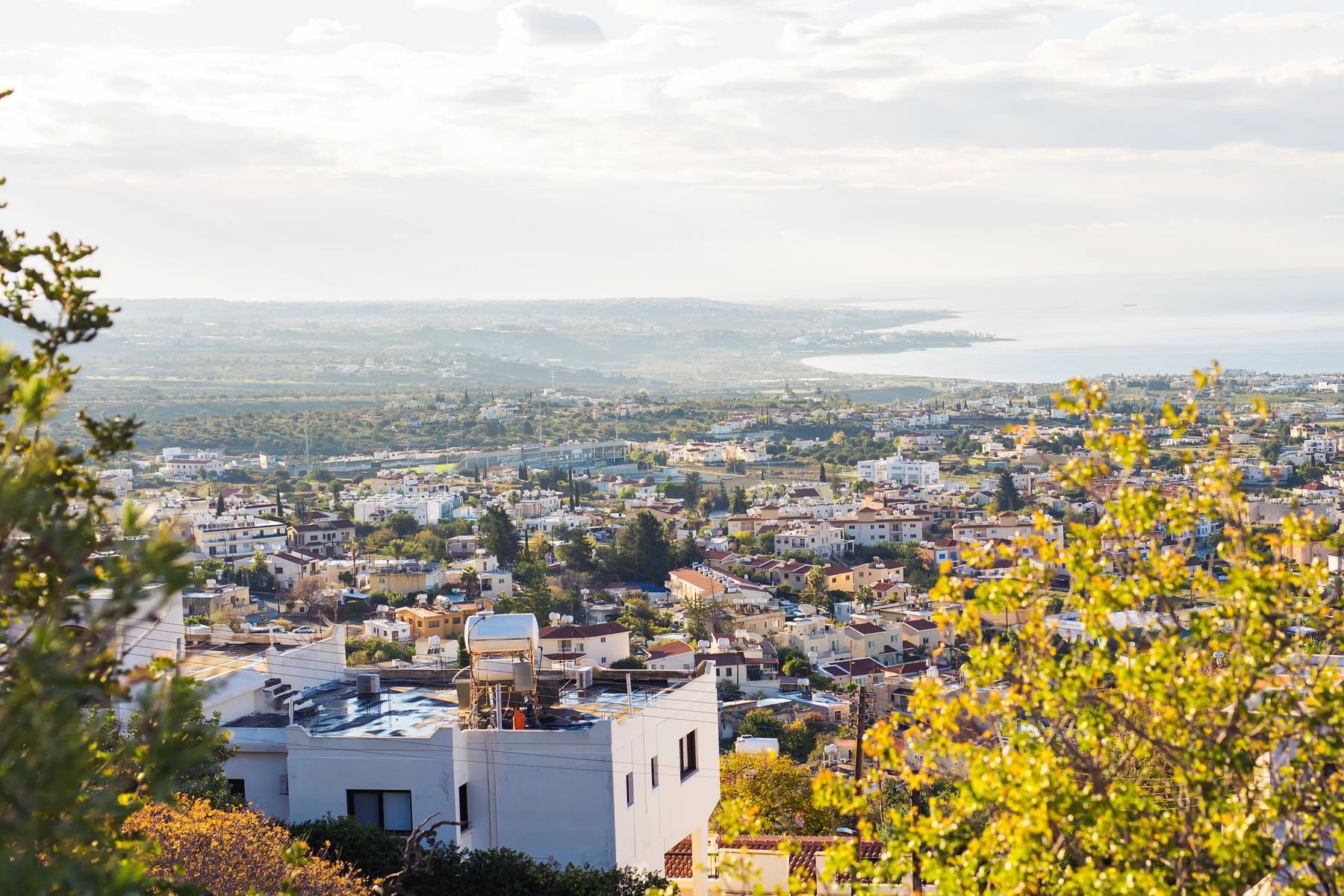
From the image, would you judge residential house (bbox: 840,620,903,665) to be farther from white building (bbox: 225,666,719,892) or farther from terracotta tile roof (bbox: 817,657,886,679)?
white building (bbox: 225,666,719,892)

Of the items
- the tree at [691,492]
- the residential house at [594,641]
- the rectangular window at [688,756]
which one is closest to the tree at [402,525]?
the tree at [691,492]

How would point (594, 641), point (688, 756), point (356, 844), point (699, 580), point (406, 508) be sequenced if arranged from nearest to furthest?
point (356, 844) < point (688, 756) < point (594, 641) < point (699, 580) < point (406, 508)

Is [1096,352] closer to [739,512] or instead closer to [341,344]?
[341,344]

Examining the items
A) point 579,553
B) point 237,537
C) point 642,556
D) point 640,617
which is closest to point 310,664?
point 640,617

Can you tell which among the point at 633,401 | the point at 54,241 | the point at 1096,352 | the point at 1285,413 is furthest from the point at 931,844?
the point at 1096,352

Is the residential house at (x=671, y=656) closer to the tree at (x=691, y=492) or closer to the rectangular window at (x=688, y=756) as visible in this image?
the rectangular window at (x=688, y=756)

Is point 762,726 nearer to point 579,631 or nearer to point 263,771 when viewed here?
point 579,631
